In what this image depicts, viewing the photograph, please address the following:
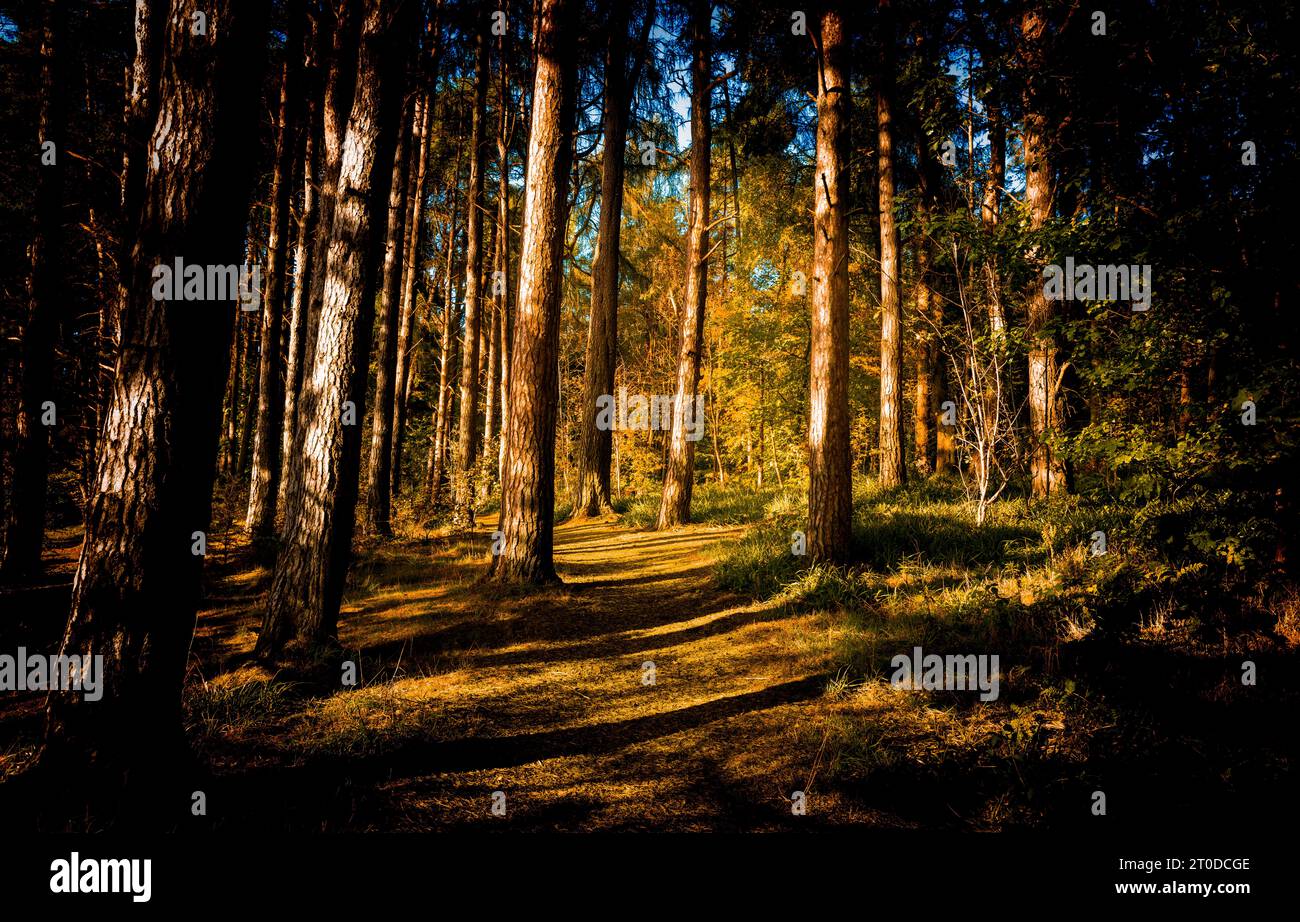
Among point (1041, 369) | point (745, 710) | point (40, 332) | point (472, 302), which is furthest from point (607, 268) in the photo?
point (745, 710)

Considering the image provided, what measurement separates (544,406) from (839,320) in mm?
3996

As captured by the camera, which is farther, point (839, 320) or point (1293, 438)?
point (839, 320)

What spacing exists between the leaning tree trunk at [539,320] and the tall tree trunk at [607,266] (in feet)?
16.3

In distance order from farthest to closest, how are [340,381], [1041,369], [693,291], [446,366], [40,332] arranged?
[446,366] < [693,291] < [1041,369] < [40,332] < [340,381]

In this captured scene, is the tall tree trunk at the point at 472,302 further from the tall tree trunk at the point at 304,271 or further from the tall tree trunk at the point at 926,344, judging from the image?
the tall tree trunk at the point at 926,344

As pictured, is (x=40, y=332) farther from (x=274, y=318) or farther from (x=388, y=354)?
(x=388, y=354)

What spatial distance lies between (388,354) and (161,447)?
7.47 metres

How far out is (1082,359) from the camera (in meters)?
4.86

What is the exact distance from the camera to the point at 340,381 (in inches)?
190

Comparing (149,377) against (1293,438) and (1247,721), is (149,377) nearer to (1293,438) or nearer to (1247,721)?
(1247,721)

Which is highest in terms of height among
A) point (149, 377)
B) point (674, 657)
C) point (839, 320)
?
point (839, 320)

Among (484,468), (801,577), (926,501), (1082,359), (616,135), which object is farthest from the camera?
(484,468)

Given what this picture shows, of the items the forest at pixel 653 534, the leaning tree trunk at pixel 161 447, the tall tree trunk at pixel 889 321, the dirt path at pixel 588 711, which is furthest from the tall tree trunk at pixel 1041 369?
the leaning tree trunk at pixel 161 447

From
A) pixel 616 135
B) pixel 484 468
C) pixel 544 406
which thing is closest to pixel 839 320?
pixel 544 406
